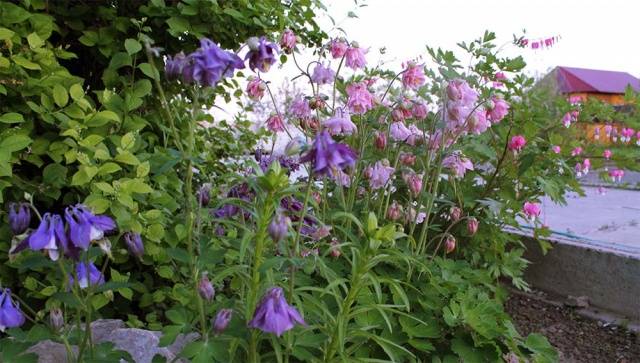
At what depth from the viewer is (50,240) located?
1051 mm

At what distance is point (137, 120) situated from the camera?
203 centimetres

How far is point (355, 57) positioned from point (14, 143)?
3.63 ft

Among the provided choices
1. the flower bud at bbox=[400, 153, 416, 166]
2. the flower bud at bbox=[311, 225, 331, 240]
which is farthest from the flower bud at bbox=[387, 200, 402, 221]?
the flower bud at bbox=[311, 225, 331, 240]

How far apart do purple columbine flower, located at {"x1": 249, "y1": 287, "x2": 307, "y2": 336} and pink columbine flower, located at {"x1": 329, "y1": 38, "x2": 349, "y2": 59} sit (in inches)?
42.5

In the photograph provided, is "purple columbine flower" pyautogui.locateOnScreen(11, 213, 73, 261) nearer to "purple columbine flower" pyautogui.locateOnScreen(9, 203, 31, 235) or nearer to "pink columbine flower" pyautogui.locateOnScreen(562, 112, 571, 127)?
"purple columbine flower" pyautogui.locateOnScreen(9, 203, 31, 235)

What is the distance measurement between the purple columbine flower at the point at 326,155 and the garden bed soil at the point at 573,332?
187cm

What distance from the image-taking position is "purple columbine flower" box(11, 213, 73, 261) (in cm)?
104

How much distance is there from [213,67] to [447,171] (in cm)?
126

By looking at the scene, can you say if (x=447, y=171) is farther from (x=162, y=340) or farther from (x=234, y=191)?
(x=162, y=340)

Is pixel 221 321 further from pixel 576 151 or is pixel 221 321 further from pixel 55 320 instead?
pixel 576 151

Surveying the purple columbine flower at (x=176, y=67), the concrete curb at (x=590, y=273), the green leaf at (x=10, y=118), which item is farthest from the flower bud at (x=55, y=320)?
the concrete curb at (x=590, y=273)

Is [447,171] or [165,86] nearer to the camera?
[447,171]

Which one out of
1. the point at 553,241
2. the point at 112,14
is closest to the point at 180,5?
the point at 112,14

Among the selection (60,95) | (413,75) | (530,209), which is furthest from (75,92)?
(530,209)
